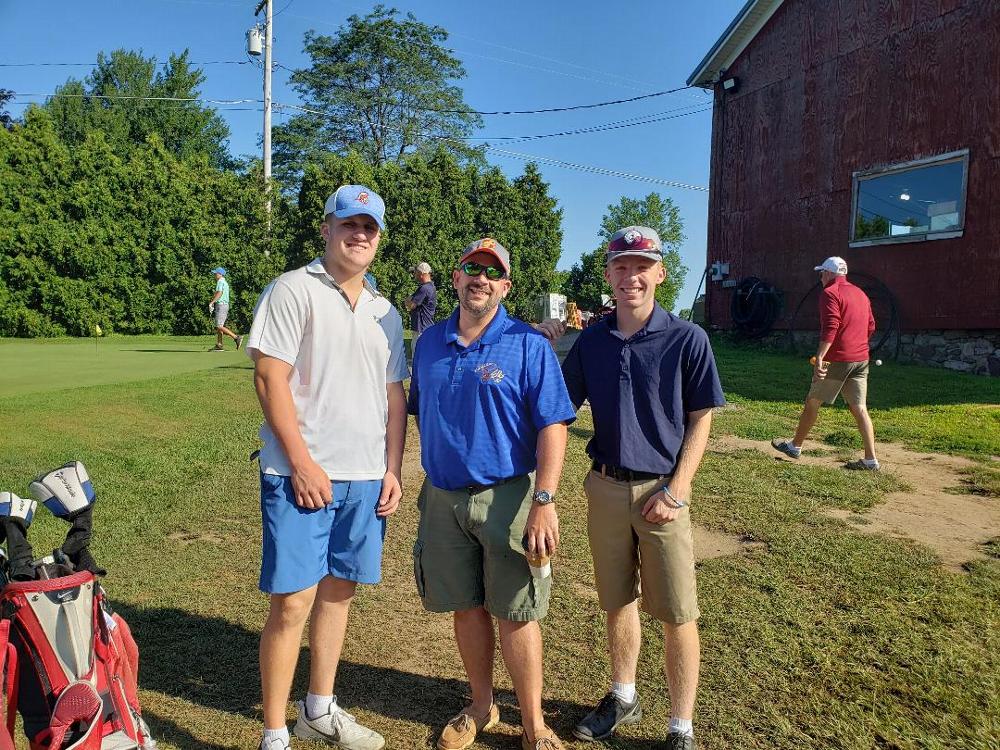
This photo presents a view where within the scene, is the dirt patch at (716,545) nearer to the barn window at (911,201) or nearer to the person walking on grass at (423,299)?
the person walking on grass at (423,299)

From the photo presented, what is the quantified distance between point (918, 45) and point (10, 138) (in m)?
23.3

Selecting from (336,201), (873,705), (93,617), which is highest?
(336,201)

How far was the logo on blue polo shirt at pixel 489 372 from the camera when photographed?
2641 mm

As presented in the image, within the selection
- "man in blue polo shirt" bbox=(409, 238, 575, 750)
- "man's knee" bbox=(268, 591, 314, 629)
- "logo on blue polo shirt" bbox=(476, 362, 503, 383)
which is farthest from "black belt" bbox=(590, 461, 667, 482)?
"man's knee" bbox=(268, 591, 314, 629)

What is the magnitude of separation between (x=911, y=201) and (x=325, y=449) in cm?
1376

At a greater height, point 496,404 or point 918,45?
point 918,45

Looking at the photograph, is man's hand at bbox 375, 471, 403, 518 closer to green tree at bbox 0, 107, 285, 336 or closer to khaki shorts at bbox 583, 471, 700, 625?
khaki shorts at bbox 583, 471, 700, 625

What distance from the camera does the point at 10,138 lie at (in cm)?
2202

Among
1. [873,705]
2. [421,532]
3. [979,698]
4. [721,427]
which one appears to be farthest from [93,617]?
[721,427]

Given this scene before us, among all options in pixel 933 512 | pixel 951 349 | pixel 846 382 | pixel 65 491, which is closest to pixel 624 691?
pixel 65 491

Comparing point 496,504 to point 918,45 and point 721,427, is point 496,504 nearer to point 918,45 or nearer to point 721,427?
point 721,427

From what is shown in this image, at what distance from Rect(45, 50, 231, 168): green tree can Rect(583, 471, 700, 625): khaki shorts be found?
42.1m

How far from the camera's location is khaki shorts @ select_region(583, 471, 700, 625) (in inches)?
107

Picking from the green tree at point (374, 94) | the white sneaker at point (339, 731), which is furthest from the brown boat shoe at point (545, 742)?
the green tree at point (374, 94)
